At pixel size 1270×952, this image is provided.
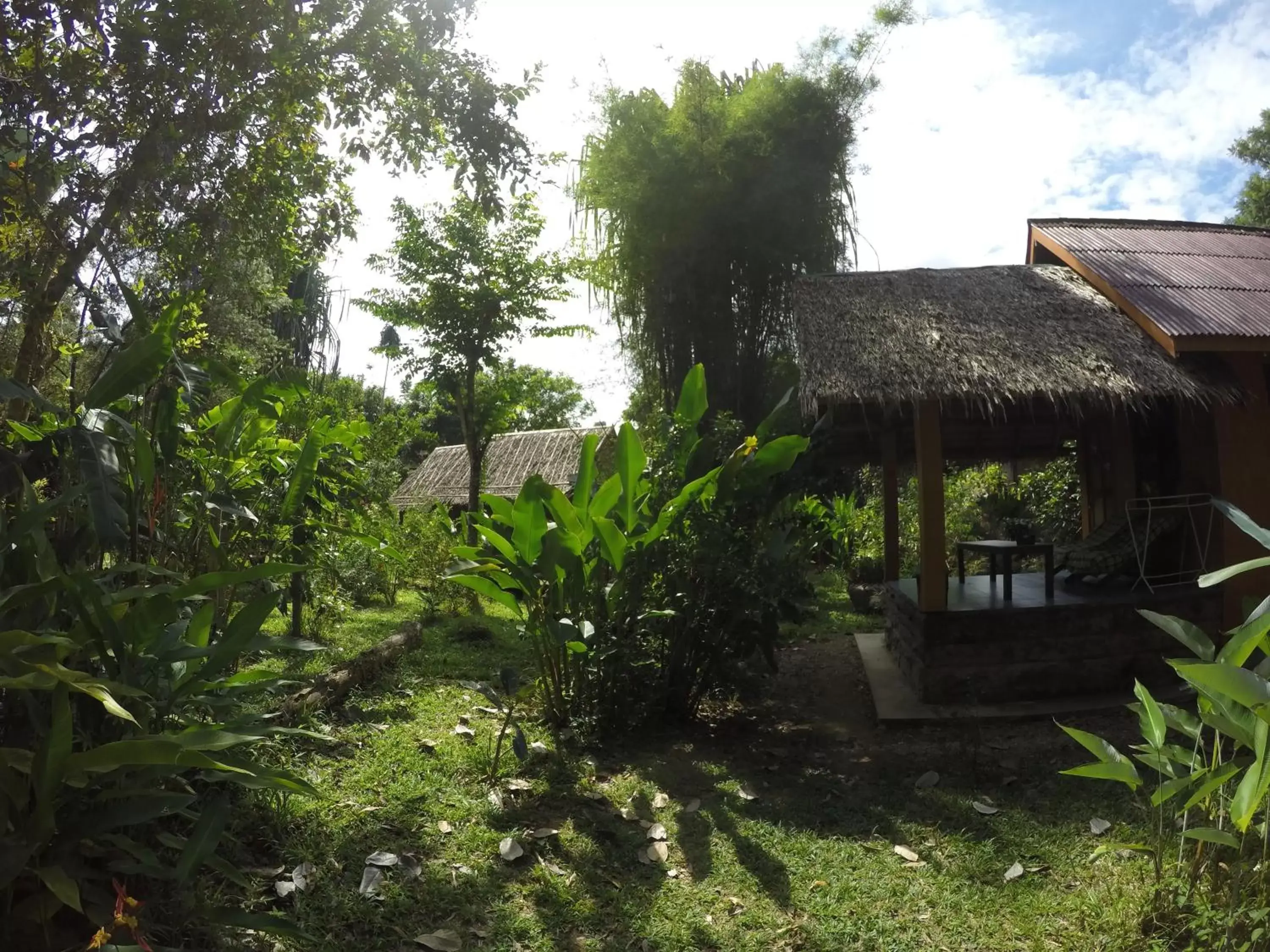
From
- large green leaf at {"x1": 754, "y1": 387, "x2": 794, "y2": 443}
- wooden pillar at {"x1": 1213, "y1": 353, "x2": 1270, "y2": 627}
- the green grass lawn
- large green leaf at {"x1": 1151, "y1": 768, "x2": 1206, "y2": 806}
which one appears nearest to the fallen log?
the green grass lawn

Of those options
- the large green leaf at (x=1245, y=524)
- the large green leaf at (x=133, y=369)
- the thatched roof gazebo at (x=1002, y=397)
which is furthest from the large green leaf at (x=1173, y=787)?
the large green leaf at (x=133, y=369)

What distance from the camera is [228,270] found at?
6398mm

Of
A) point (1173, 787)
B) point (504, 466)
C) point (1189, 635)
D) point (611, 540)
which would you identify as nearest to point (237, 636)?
point (611, 540)

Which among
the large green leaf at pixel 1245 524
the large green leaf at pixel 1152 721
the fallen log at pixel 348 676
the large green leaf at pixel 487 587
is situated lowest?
the fallen log at pixel 348 676

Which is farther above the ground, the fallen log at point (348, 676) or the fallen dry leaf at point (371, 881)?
the fallen log at point (348, 676)

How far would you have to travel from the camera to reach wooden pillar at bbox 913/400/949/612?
576cm

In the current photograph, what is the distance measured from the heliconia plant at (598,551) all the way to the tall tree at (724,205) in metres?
7.10

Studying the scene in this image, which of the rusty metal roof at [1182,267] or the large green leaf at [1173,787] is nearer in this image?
the large green leaf at [1173,787]

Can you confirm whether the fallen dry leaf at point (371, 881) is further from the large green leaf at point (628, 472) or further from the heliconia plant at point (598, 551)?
the large green leaf at point (628, 472)

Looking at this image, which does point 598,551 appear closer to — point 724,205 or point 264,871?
point 264,871

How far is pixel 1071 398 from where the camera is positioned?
565 centimetres

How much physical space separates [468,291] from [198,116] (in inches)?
309

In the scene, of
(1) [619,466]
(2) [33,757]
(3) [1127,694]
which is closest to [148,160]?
(1) [619,466]

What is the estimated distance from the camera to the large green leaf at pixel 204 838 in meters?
2.12
